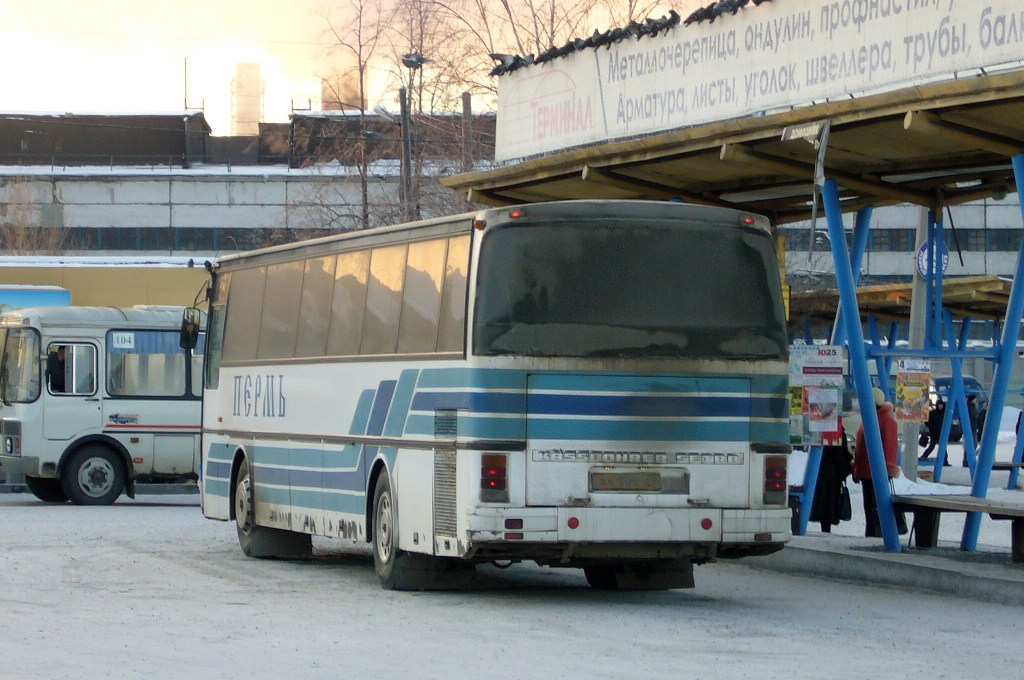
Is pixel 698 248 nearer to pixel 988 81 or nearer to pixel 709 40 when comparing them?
pixel 988 81

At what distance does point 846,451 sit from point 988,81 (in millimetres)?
7186

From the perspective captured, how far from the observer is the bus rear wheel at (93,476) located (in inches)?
1016

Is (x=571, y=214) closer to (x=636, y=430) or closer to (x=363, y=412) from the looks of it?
(x=636, y=430)

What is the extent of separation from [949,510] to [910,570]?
1031 millimetres

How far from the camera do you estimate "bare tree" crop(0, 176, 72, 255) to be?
72.4 m

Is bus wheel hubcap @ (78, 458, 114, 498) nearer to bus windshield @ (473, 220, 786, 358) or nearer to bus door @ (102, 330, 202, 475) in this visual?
bus door @ (102, 330, 202, 475)

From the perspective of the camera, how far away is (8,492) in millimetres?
30250

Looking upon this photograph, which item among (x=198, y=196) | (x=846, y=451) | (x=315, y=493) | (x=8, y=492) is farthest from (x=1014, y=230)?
(x=315, y=493)

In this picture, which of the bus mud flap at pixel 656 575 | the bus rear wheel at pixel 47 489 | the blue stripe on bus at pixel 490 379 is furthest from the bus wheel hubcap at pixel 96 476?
the blue stripe on bus at pixel 490 379

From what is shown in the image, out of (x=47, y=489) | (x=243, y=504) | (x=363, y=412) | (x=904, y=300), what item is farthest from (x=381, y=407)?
(x=904, y=300)

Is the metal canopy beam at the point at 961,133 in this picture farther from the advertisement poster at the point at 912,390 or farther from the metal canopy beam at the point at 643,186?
the advertisement poster at the point at 912,390

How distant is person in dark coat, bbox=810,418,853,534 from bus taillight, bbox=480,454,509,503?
6.90 metres

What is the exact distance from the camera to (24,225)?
73000 mm

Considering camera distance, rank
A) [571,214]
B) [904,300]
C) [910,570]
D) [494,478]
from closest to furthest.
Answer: [494,478], [571,214], [910,570], [904,300]
